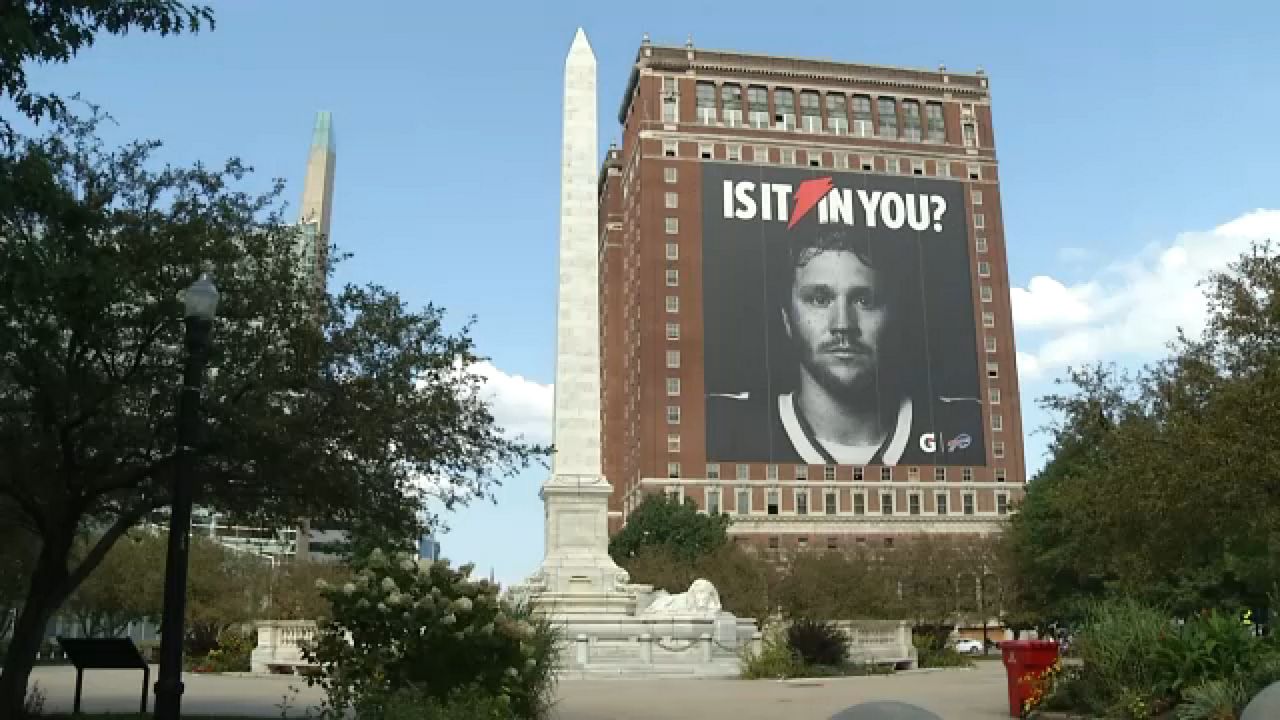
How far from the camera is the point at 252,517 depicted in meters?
20.7

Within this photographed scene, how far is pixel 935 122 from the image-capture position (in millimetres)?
120688

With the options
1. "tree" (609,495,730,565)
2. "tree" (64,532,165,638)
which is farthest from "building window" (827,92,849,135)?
"tree" (64,532,165,638)

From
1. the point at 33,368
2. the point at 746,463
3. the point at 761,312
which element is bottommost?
the point at 33,368

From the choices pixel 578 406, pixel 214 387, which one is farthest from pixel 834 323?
pixel 214 387

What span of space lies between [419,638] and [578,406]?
2586 centimetres

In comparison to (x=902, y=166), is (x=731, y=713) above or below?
below

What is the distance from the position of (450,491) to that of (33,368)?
677cm

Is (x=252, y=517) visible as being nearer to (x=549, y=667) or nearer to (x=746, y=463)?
(x=549, y=667)

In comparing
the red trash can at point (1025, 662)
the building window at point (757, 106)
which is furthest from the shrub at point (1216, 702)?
the building window at point (757, 106)

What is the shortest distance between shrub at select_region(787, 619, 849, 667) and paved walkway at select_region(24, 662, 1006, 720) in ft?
6.76

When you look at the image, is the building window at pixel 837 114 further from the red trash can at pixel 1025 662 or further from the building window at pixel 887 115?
the red trash can at pixel 1025 662

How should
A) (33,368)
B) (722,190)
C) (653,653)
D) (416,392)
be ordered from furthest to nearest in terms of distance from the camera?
(722,190)
(653,653)
(416,392)
(33,368)

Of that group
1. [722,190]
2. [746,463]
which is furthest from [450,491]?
[722,190]

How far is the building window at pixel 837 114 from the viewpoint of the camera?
117 metres
